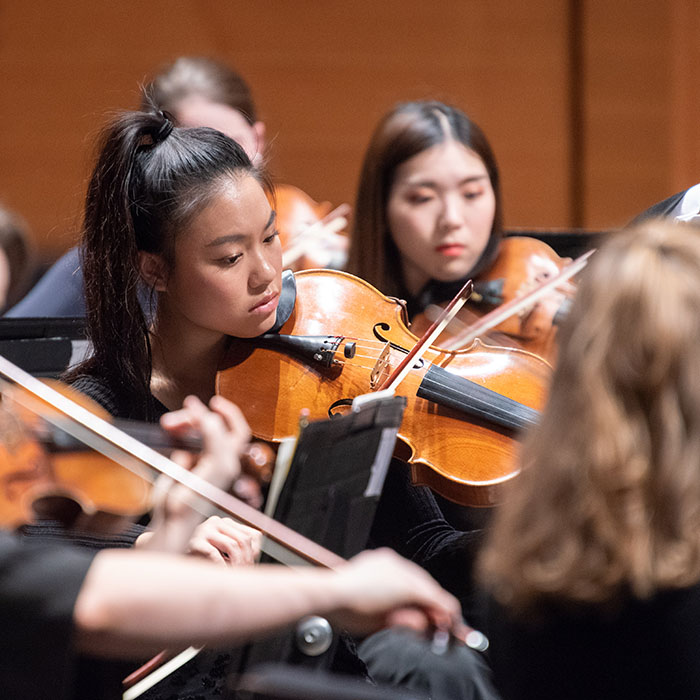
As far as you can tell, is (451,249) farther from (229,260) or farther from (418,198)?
(229,260)

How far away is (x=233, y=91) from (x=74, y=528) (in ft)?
3.72

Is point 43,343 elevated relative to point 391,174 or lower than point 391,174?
lower

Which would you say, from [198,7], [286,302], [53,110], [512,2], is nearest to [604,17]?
[512,2]

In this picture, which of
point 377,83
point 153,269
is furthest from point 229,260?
point 377,83

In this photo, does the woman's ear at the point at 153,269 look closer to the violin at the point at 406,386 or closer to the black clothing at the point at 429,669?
the violin at the point at 406,386

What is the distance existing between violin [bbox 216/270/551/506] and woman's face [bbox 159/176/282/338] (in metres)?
0.06

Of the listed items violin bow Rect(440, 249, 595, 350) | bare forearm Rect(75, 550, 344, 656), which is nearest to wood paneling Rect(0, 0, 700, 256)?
violin bow Rect(440, 249, 595, 350)

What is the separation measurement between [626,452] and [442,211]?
1.01 m

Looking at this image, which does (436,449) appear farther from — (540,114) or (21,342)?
(540,114)

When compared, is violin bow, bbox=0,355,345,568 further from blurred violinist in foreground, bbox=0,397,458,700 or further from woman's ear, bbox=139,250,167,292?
woman's ear, bbox=139,250,167,292

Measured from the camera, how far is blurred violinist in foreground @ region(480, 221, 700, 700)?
71 cm

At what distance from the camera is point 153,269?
49.6 inches

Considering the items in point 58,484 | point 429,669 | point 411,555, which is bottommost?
point 429,669

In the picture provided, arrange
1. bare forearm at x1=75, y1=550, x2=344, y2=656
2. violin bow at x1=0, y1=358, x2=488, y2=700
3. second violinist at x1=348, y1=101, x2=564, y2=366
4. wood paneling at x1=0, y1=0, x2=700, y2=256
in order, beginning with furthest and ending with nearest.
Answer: wood paneling at x1=0, y1=0, x2=700, y2=256 < second violinist at x1=348, y1=101, x2=564, y2=366 < violin bow at x1=0, y1=358, x2=488, y2=700 < bare forearm at x1=75, y1=550, x2=344, y2=656
